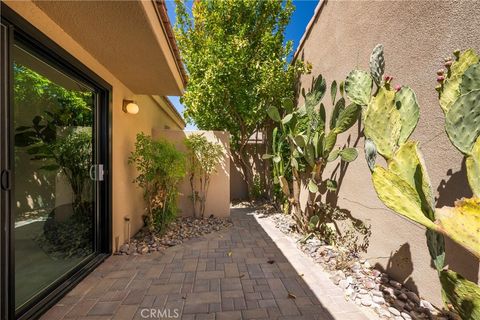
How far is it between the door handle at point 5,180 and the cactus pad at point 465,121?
12.4 feet

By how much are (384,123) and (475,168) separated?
90cm

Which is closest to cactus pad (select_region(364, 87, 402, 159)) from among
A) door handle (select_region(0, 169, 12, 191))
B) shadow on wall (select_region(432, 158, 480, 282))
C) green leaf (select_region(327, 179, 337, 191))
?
shadow on wall (select_region(432, 158, 480, 282))

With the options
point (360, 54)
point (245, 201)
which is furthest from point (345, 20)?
point (245, 201)

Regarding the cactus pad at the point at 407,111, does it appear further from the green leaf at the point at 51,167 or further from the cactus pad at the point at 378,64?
the green leaf at the point at 51,167

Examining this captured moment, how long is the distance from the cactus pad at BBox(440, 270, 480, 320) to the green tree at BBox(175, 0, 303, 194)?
5.53 metres

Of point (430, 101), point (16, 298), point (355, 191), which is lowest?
point (16, 298)

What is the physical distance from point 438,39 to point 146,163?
188 inches

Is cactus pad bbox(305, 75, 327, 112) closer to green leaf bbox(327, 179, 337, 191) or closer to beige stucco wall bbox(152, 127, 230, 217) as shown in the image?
green leaf bbox(327, 179, 337, 191)

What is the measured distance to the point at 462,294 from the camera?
5.72ft

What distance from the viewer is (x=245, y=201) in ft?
30.4

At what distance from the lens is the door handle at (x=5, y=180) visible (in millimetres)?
2047

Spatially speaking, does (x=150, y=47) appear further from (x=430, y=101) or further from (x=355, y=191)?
(x=355, y=191)

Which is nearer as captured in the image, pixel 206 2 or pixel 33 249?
pixel 33 249

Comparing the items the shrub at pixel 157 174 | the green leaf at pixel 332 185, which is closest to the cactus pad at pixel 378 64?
the green leaf at pixel 332 185
